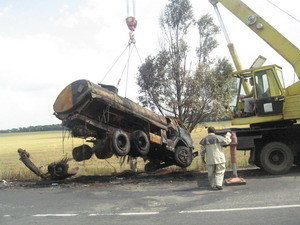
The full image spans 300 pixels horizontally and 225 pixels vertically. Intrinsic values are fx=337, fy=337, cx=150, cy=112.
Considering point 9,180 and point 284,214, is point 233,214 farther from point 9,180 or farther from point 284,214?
point 9,180

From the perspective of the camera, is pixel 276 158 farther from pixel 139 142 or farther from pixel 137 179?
pixel 137 179

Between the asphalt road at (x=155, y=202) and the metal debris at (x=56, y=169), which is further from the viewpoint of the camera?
the metal debris at (x=56, y=169)

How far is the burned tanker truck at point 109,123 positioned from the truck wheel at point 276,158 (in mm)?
2777

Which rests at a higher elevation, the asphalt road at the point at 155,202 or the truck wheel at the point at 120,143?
Result: the truck wheel at the point at 120,143

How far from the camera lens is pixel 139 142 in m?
10.2

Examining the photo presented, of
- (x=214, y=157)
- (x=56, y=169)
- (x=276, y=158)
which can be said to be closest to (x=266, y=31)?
(x=276, y=158)

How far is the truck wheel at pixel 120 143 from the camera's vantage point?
9559mm

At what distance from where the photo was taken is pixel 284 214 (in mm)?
5480

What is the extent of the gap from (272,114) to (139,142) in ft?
13.4

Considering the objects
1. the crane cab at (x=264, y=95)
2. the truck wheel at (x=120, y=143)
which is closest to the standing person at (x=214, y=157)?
the crane cab at (x=264, y=95)

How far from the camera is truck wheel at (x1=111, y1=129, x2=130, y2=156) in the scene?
31.4 feet

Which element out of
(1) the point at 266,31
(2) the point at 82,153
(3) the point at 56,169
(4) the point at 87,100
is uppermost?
(1) the point at 266,31

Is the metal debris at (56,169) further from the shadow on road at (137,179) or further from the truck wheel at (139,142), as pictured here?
the truck wheel at (139,142)

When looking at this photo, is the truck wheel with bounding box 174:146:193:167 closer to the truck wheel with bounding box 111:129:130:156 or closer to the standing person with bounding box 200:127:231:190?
the truck wheel with bounding box 111:129:130:156
